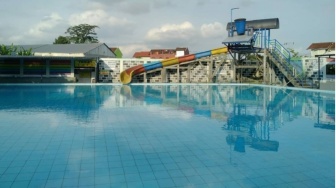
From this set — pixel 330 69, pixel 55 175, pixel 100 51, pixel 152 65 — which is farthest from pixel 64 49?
pixel 55 175

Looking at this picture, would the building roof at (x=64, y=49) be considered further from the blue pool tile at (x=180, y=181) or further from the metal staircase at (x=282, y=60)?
the blue pool tile at (x=180, y=181)

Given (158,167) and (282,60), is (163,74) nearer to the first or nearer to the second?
(282,60)

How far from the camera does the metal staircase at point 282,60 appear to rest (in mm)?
19534

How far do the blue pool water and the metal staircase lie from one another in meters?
10.9

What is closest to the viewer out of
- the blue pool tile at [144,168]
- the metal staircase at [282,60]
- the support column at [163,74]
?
the blue pool tile at [144,168]

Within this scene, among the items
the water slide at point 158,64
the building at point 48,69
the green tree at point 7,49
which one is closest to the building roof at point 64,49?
the green tree at point 7,49

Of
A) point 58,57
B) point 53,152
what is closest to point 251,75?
point 58,57

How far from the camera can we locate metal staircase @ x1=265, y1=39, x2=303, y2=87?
1953 centimetres

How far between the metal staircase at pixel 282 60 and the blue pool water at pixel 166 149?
10.9 m

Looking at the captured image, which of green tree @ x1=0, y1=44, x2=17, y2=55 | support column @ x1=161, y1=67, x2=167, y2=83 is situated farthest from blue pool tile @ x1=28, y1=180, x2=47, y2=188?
green tree @ x1=0, y1=44, x2=17, y2=55

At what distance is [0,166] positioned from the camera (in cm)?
434

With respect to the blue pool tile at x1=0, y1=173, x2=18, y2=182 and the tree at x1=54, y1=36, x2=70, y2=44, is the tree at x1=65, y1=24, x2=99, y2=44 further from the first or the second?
the blue pool tile at x1=0, y1=173, x2=18, y2=182

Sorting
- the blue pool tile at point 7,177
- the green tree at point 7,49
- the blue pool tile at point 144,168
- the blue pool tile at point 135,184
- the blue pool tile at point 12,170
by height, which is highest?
the green tree at point 7,49

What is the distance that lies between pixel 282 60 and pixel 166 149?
1779cm
